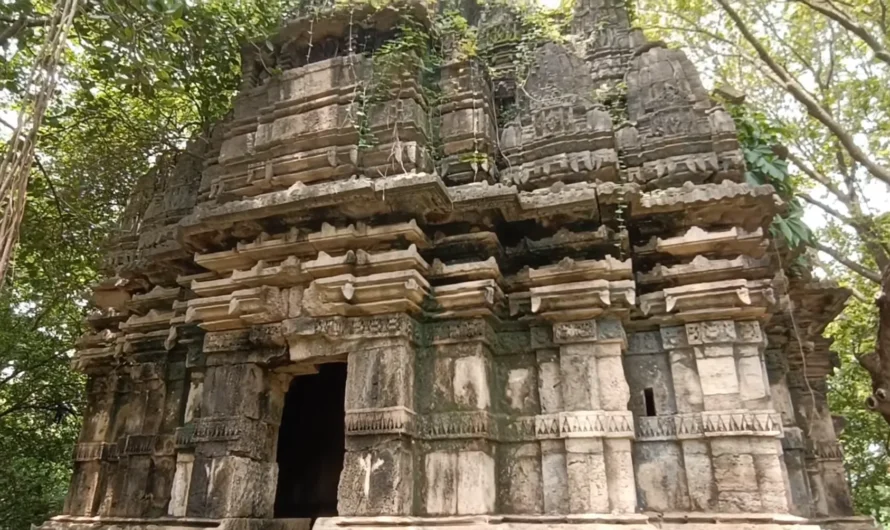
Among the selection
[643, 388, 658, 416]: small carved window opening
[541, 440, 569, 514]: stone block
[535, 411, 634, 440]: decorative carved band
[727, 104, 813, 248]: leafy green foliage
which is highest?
[727, 104, 813, 248]: leafy green foliage

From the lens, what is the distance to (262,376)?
6.18 metres

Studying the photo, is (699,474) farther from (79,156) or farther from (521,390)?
(79,156)

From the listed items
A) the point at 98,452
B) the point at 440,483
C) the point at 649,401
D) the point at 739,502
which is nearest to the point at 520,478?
the point at 440,483

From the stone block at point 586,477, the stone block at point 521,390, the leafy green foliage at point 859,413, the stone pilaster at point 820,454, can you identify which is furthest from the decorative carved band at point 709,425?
the leafy green foliage at point 859,413

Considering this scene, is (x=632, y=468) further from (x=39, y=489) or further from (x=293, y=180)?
(x=39, y=489)

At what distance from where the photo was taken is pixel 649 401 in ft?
18.7

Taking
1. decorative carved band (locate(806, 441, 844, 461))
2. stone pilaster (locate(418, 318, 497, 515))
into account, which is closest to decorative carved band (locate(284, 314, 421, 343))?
stone pilaster (locate(418, 318, 497, 515))

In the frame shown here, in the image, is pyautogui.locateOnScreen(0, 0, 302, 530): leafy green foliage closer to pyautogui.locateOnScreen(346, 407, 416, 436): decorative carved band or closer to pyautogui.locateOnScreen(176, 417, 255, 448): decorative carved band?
pyautogui.locateOnScreen(176, 417, 255, 448): decorative carved band

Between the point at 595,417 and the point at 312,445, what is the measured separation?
17.4ft

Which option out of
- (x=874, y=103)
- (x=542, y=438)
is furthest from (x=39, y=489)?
(x=874, y=103)

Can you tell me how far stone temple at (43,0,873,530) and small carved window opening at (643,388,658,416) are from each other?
27 mm

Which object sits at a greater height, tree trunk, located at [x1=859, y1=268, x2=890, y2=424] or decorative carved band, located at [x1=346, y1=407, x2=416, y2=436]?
tree trunk, located at [x1=859, y1=268, x2=890, y2=424]

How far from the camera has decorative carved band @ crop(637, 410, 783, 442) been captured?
518 cm

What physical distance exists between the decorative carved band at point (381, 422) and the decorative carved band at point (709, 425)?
6.66 feet
